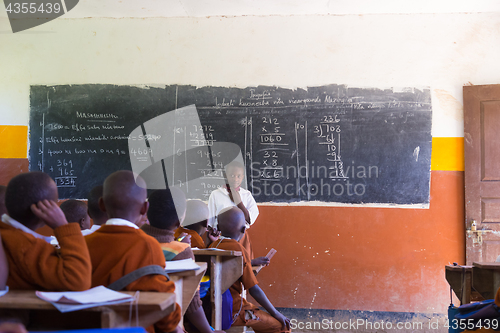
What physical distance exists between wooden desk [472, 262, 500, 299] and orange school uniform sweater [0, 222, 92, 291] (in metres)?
1.90

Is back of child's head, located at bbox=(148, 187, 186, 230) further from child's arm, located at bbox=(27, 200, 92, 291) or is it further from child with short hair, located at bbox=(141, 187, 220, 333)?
child's arm, located at bbox=(27, 200, 92, 291)

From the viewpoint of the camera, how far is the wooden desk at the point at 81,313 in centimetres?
96

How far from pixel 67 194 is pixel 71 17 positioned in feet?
5.82

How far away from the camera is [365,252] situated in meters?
3.74

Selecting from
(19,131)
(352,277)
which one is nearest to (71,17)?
(19,131)

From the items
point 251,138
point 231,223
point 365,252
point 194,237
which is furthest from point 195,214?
point 365,252

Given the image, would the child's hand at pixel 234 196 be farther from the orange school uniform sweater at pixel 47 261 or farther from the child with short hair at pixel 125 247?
the orange school uniform sweater at pixel 47 261

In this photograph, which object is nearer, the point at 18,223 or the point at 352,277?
the point at 18,223

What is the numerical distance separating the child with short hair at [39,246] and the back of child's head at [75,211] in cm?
99

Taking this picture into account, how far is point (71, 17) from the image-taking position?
13.6 feet

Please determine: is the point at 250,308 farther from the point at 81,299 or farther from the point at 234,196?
the point at 81,299

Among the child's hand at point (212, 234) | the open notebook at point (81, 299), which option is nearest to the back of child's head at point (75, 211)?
the child's hand at point (212, 234)

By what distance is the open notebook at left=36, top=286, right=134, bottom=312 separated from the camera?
3.12 ft

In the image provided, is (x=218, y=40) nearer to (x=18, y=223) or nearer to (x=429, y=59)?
(x=429, y=59)
